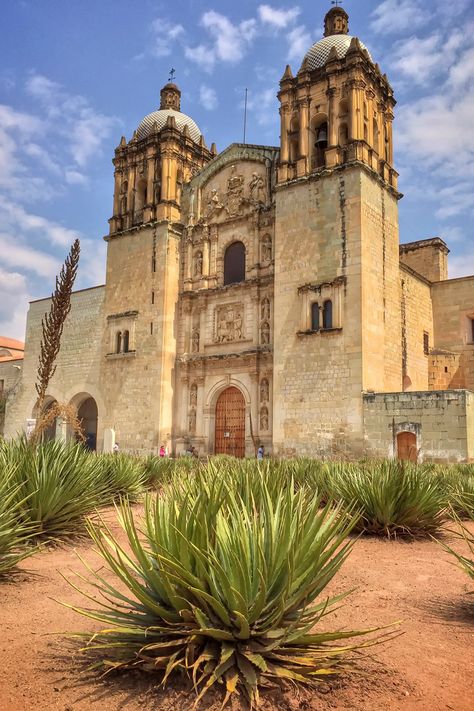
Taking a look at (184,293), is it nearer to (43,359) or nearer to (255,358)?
(255,358)

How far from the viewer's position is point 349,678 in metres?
2.63

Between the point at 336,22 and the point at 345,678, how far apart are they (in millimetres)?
22791

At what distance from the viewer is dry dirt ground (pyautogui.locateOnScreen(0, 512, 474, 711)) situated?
2434mm

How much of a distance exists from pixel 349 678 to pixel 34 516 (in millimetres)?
4053

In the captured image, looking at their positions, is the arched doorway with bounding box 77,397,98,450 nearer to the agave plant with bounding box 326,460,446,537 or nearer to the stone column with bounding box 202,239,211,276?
the stone column with bounding box 202,239,211,276

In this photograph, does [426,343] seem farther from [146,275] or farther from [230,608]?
[230,608]

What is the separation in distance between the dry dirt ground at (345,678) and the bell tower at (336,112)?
50.3ft

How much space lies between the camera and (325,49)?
63.5 feet

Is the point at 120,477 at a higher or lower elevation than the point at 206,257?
lower

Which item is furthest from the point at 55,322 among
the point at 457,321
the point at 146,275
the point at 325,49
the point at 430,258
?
the point at 430,258

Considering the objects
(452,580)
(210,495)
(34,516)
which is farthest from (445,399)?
(210,495)

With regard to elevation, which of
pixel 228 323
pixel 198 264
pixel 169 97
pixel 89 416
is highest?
pixel 169 97

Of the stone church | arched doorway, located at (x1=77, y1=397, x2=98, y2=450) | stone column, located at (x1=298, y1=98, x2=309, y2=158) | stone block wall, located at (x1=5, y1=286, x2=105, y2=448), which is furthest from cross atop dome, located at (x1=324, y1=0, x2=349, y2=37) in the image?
arched doorway, located at (x1=77, y1=397, x2=98, y2=450)

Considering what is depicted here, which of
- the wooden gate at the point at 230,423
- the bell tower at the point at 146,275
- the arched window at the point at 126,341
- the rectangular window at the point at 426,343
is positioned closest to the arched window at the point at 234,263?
the bell tower at the point at 146,275
